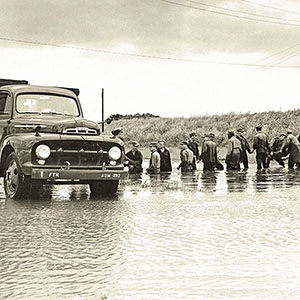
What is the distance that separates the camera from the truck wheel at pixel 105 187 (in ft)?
41.1

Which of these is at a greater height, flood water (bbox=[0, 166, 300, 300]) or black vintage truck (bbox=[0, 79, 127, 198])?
black vintage truck (bbox=[0, 79, 127, 198])

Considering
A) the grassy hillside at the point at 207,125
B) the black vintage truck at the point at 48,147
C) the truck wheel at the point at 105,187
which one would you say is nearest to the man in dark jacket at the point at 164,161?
the black vintage truck at the point at 48,147

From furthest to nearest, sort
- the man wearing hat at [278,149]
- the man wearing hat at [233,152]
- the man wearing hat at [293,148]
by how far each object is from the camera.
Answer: the man wearing hat at [278,149] < the man wearing hat at [293,148] < the man wearing hat at [233,152]

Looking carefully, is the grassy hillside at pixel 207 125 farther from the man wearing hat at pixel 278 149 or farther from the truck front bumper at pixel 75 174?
the truck front bumper at pixel 75 174

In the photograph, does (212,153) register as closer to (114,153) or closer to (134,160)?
(134,160)

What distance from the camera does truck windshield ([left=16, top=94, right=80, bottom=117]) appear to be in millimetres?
12820

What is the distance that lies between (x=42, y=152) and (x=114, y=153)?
4.70 ft

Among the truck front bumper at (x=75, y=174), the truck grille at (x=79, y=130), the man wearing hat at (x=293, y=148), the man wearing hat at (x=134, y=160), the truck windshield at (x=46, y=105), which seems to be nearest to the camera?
the truck front bumper at (x=75, y=174)

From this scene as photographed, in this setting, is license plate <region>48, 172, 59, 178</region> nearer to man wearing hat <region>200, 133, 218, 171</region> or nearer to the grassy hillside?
man wearing hat <region>200, 133, 218, 171</region>

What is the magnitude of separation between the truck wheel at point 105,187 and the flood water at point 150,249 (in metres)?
1.18

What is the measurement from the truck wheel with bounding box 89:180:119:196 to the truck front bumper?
2.40ft

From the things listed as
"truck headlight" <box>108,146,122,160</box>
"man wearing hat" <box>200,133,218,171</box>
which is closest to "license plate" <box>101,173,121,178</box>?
"truck headlight" <box>108,146,122,160</box>

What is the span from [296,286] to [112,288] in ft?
4.57

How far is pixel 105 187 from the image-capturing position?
12.6 m
